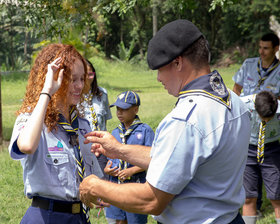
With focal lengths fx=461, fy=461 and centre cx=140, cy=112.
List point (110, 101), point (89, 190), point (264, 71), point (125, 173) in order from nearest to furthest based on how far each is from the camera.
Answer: point (89, 190) → point (125, 173) → point (264, 71) → point (110, 101)

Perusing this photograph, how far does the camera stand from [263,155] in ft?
17.6

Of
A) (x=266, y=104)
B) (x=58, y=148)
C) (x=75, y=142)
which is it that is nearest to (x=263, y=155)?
(x=266, y=104)

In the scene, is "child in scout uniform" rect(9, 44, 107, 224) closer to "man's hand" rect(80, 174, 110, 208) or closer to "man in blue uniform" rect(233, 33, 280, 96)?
"man's hand" rect(80, 174, 110, 208)

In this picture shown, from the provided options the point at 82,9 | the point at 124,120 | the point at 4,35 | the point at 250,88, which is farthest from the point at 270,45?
the point at 4,35

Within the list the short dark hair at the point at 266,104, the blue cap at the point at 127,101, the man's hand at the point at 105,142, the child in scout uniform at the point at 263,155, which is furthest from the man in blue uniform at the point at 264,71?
the man's hand at the point at 105,142

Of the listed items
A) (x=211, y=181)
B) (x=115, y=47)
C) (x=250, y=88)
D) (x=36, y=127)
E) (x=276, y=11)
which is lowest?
(x=115, y=47)

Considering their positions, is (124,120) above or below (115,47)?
above

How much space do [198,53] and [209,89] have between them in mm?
203

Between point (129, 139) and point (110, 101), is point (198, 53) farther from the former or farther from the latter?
point (110, 101)

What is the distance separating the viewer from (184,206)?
97.0 inches

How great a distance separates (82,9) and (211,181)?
4728 millimetres

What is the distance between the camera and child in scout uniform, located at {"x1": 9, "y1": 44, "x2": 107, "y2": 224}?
2.85 m

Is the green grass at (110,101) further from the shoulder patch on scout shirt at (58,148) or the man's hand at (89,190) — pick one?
the man's hand at (89,190)

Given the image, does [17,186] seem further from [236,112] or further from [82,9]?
[236,112]
